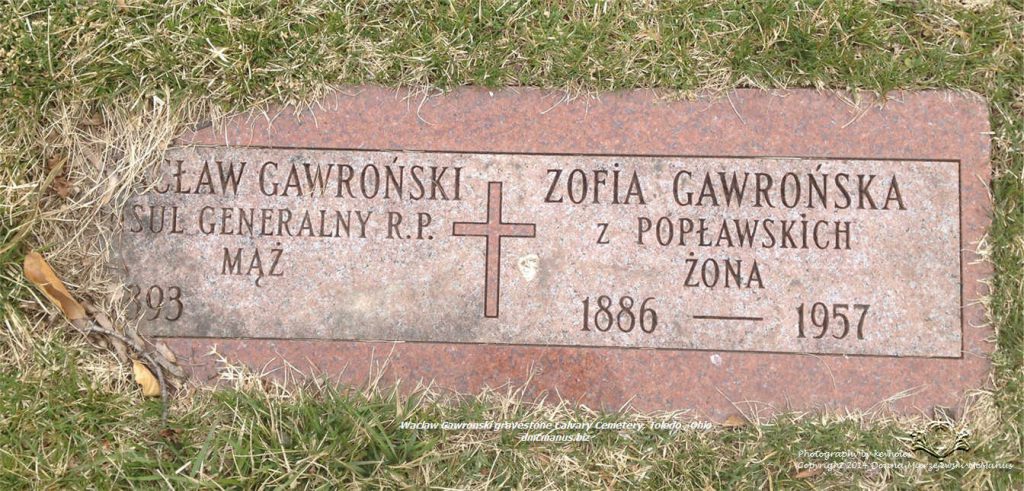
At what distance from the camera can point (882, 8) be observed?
8.22 feet

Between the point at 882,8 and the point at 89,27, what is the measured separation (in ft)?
10.3

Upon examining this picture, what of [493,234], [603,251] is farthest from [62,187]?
[603,251]

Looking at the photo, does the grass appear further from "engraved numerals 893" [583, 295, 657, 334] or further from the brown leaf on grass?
"engraved numerals 893" [583, 295, 657, 334]

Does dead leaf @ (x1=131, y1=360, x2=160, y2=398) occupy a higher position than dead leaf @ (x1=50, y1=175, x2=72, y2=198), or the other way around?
dead leaf @ (x1=50, y1=175, x2=72, y2=198)

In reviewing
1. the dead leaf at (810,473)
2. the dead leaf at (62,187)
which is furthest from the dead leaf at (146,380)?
the dead leaf at (810,473)

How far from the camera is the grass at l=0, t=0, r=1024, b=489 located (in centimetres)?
232

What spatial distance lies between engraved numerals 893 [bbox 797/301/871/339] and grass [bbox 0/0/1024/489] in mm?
322

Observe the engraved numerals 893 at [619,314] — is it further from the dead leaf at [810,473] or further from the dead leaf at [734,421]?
the dead leaf at [810,473]

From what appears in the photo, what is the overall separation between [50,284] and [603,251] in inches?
81.4

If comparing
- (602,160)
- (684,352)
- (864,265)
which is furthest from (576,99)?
(864,265)

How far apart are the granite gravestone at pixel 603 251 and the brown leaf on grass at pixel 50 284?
9.4 inches

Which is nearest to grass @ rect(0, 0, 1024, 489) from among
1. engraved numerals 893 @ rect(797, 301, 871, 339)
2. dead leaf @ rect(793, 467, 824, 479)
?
dead leaf @ rect(793, 467, 824, 479)
